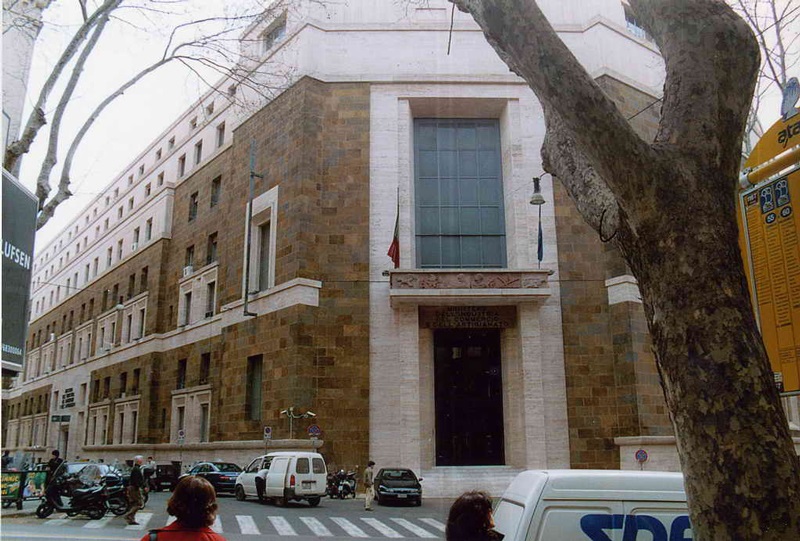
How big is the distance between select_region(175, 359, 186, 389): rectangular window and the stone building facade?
937mm

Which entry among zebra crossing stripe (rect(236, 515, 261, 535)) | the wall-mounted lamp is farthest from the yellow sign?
the wall-mounted lamp

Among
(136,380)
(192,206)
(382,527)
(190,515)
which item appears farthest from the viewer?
(136,380)

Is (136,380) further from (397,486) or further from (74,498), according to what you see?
(74,498)

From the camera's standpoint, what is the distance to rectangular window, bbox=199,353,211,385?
2985cm

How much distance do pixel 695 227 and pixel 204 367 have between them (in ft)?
94.3

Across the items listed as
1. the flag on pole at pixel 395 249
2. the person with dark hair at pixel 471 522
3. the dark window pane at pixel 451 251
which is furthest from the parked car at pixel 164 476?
the person with dark hair at pixel 471 522

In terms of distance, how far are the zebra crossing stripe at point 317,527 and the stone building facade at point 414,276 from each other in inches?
283

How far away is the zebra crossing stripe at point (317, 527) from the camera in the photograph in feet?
41.5

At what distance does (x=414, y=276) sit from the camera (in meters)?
22.8

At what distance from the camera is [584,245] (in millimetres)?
24188

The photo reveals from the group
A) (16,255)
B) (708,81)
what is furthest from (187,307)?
(708,81)

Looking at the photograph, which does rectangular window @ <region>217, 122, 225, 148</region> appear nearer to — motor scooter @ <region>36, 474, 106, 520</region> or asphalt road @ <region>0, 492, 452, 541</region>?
asphalt road @ <region>0, 492, 452, 541</region>

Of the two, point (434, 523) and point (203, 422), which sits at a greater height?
point (203, 422)

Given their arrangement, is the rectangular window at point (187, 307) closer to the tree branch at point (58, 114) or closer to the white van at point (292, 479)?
the white van at point (292, 479)
